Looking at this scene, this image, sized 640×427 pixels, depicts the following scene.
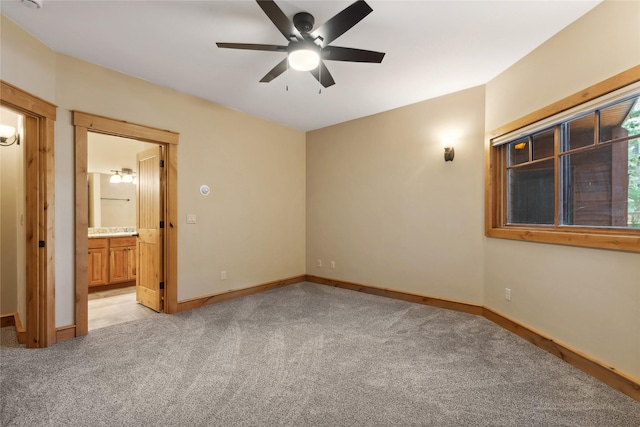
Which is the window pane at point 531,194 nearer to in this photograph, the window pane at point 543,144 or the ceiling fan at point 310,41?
the window pane at point 543,144

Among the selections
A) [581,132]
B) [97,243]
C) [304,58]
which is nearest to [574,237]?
[581,132]

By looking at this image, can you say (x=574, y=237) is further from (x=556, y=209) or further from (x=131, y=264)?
(x=131, y=264)

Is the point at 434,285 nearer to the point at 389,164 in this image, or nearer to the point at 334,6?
the point at 389,164

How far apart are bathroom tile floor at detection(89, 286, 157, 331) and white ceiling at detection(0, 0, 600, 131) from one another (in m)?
2.81

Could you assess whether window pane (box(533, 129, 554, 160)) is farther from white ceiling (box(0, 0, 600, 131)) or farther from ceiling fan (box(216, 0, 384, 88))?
ceiling fan (box(216, 0, 384, 88))

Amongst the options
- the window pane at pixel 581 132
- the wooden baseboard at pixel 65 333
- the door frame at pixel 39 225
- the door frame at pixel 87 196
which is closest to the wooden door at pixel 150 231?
the door frame at pixel 87 196

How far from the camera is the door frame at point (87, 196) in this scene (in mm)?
2881

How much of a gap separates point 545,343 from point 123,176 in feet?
23.7

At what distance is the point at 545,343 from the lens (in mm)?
2572

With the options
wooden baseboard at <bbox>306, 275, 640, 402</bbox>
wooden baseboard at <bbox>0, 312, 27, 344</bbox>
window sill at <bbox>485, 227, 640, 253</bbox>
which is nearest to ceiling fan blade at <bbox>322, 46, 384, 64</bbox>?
window sill at <bbox>485, 227, 640, 253</bbox>

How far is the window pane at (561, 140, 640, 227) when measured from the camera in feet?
6.89

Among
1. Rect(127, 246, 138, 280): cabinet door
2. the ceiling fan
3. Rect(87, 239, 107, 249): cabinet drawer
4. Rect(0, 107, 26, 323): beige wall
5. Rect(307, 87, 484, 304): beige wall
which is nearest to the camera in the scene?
the ceiling fan

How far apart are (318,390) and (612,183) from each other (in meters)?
2.67

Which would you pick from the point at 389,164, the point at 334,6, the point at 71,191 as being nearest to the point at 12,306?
the point at 71,191
